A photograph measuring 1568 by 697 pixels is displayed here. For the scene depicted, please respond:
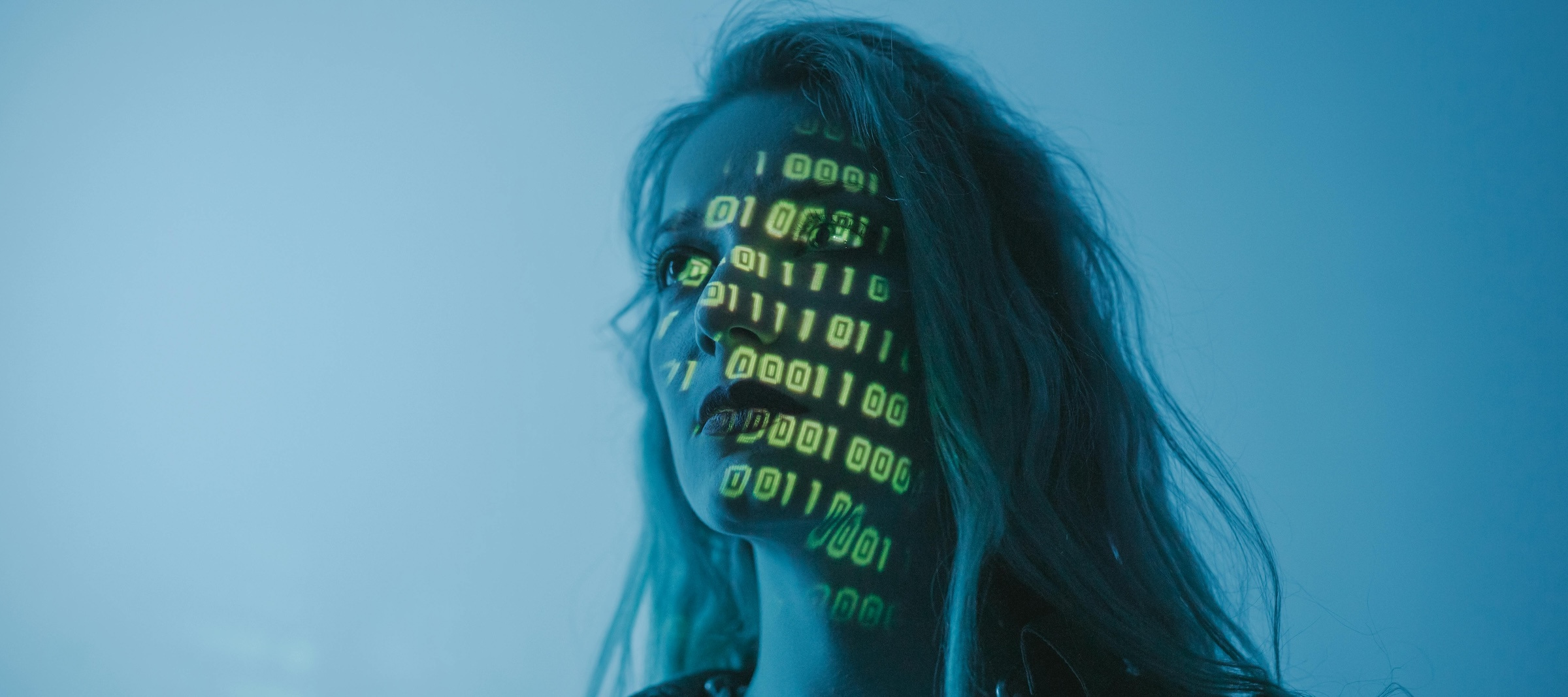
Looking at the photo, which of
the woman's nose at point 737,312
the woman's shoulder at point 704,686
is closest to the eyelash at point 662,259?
the woman's nose at point 737,312

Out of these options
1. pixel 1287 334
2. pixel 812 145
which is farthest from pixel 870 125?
pixel 1287 334

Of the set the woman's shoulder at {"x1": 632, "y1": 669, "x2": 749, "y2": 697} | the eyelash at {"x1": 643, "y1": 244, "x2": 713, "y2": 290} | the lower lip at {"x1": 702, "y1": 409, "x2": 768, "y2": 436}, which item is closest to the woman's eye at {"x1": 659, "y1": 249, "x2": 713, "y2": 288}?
the eyelash at {"x1": 643, "y1": 244, "x2": 713, "y2": 290}

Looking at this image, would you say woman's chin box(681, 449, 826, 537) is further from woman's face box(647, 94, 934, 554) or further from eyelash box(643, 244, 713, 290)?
eyelash box(643, 244, 713, 290)

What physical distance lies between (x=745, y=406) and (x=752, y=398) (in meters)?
0.02

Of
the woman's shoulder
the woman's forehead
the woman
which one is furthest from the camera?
the woman's shoulder

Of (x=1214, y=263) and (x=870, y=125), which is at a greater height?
(x=1214, y=263)

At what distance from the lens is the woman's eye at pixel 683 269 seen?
1.30 meters

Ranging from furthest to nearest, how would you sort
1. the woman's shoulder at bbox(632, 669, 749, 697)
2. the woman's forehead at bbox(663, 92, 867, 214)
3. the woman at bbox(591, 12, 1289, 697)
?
the woman's shoulder at bbox(632, 669, 749, 697)
the woman's forehead at bbox(663, 92, 867, 214)
the woman at bbox(591, 12, 1289, 697)

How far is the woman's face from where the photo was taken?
112 centimetres

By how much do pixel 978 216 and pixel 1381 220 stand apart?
84cm

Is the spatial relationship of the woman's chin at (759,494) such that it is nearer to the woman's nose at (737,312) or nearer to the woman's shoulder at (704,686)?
the woman's nose at (737,312)

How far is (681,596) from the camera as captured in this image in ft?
5.47

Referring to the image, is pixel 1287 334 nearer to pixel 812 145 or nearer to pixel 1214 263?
pixel 1214 263

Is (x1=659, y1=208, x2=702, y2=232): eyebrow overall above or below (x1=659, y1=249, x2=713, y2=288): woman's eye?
above
